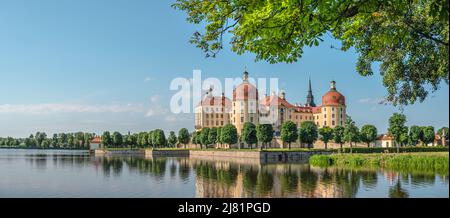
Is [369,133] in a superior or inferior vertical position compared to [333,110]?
inferior

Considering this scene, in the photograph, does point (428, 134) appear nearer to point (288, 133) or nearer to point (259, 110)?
point (288, 133)

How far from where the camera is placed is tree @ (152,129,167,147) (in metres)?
124

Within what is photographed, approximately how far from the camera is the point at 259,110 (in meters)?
121

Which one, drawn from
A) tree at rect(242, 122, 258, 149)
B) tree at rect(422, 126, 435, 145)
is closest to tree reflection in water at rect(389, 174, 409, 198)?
tree at rect(242, 122, 258, 149)

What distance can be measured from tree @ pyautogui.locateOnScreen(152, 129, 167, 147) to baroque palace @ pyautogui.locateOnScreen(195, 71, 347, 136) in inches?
449

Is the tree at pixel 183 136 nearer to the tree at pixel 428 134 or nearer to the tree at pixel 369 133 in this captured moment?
the tree at pixel 369 133

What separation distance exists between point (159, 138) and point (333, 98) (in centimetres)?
4799

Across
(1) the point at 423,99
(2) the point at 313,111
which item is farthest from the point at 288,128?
(1) the point at 423,99

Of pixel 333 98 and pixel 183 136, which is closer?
pixel 183 136

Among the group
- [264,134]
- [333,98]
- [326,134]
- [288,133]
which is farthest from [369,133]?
[333,98]
